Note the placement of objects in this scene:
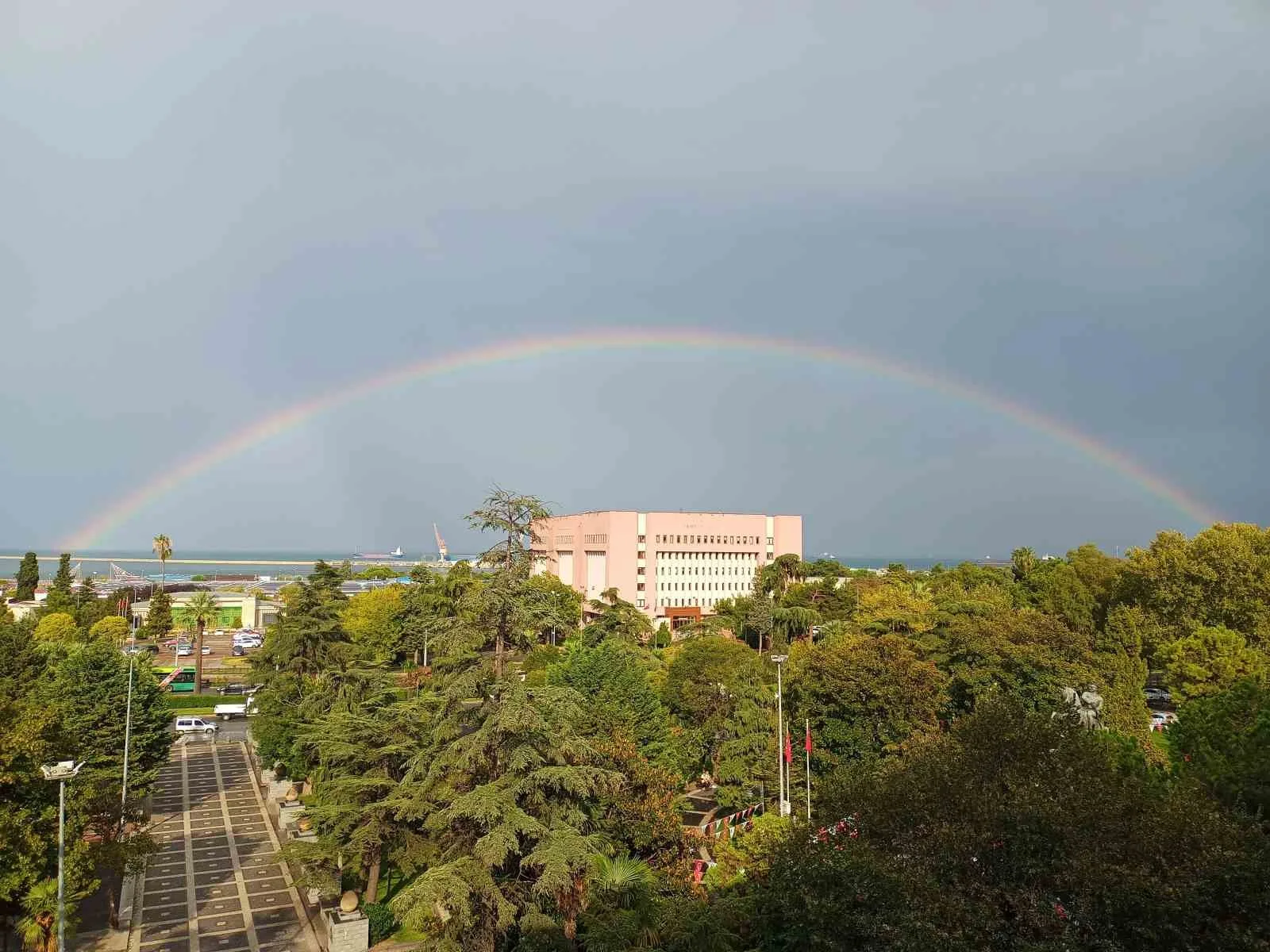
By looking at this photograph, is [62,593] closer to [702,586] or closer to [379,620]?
[379,620]

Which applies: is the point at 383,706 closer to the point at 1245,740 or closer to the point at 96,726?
the point at 96,726

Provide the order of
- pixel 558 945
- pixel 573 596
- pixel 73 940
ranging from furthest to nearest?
pixel 573 596
pixel 73 940
pixel 558 945

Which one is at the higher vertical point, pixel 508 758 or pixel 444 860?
pixel 508 758

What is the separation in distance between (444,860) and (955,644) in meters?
27.6

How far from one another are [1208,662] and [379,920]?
42.0 metres

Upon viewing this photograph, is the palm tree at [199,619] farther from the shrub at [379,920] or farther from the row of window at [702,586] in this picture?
the row of window at [702,586]

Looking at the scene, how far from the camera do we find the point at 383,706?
29.8m

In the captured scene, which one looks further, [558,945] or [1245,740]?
[1245,740]

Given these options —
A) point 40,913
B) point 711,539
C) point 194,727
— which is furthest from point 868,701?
point 711,539

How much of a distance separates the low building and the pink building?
3598cm

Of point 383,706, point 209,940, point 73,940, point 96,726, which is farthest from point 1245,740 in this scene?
point 96,726

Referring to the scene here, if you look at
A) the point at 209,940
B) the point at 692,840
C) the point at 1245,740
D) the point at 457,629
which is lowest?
the point at 209,940

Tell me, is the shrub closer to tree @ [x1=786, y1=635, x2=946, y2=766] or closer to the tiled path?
the tiled path

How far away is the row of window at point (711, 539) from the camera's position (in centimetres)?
10494
